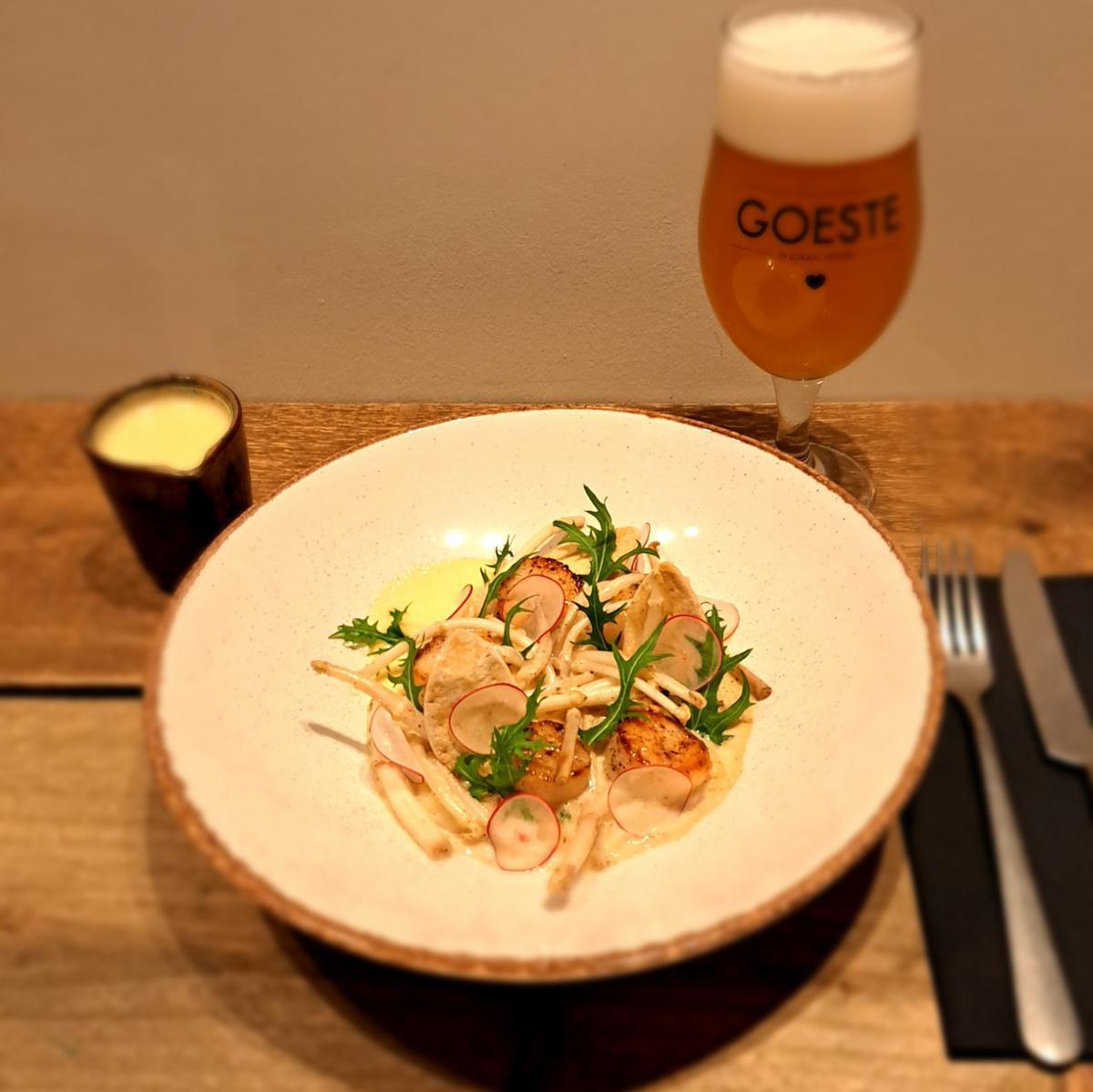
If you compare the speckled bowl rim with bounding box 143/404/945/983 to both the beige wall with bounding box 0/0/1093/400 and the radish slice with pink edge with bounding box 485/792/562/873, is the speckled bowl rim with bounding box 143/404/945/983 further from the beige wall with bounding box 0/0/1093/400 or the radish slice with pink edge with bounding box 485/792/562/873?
the beige wall with bounding box 0/0/1093/400

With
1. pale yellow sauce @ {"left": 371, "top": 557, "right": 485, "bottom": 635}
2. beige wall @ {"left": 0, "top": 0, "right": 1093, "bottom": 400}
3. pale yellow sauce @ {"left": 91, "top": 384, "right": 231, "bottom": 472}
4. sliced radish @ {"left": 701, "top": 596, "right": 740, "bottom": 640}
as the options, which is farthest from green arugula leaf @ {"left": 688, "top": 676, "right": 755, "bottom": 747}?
beige wall @ {"left": 0, "top": 0, "right": 1093, "bottom": 400}

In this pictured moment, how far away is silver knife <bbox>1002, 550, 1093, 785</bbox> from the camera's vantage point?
3.31 feet

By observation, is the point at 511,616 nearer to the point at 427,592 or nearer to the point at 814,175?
the point at 427,592

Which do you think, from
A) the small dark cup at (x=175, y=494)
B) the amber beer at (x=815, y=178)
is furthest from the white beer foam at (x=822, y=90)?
the small dark cup at (x=175, y=494)

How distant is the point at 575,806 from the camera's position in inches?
39.1

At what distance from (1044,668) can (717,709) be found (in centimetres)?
37

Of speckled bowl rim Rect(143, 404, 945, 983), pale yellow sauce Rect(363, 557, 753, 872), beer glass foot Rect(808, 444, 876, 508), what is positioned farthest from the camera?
beer glass foot Rect(808, 444, 876, 508)

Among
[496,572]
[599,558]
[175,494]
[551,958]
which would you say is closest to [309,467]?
[175,494]

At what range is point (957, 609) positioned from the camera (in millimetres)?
1157

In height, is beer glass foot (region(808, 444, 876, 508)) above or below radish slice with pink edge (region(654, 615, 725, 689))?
below

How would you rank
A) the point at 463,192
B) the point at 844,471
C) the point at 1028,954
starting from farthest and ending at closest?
the point at 463,192
the point at 844,471
the point at 1028,954

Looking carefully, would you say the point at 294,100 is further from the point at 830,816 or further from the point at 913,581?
the point at 830,816

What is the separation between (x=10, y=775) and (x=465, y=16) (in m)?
1.25

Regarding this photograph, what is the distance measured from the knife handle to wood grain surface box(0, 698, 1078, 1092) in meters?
0.03
